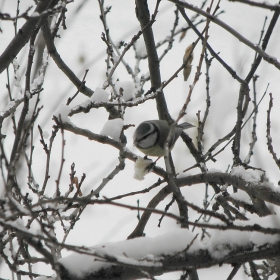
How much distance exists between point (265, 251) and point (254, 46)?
0.84 metres

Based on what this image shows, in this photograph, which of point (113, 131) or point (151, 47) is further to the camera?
point (151, 47)

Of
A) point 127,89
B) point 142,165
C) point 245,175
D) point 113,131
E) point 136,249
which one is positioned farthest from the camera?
point 127,89

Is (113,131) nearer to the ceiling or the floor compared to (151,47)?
nearer to the floor

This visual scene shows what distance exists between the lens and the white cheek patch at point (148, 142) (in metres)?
4.23

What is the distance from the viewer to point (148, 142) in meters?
4.25

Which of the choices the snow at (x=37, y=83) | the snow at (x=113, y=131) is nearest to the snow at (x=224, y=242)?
the snow at (x=113, y=131)

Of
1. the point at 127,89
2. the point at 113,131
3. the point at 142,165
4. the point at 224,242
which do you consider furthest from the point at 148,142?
the point at 224,242

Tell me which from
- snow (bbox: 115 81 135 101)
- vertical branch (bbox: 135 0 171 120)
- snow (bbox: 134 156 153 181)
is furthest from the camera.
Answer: vertical branch (bbox: 135 0 171 120)

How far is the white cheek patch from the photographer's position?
423cm

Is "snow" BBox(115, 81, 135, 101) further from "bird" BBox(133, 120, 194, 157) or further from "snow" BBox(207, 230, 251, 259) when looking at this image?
"snow" BBox(207, 230, 251, 259)

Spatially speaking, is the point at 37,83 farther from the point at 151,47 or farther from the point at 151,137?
the point at 151,137

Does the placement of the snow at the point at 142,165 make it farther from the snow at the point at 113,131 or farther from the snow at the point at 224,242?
the snow at the point at 224,242

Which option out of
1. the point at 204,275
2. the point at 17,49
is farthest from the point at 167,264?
the point at 204,275

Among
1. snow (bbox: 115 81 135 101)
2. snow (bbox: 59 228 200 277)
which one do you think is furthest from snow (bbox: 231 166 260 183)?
snow (bbox: 115 81 135 101)
